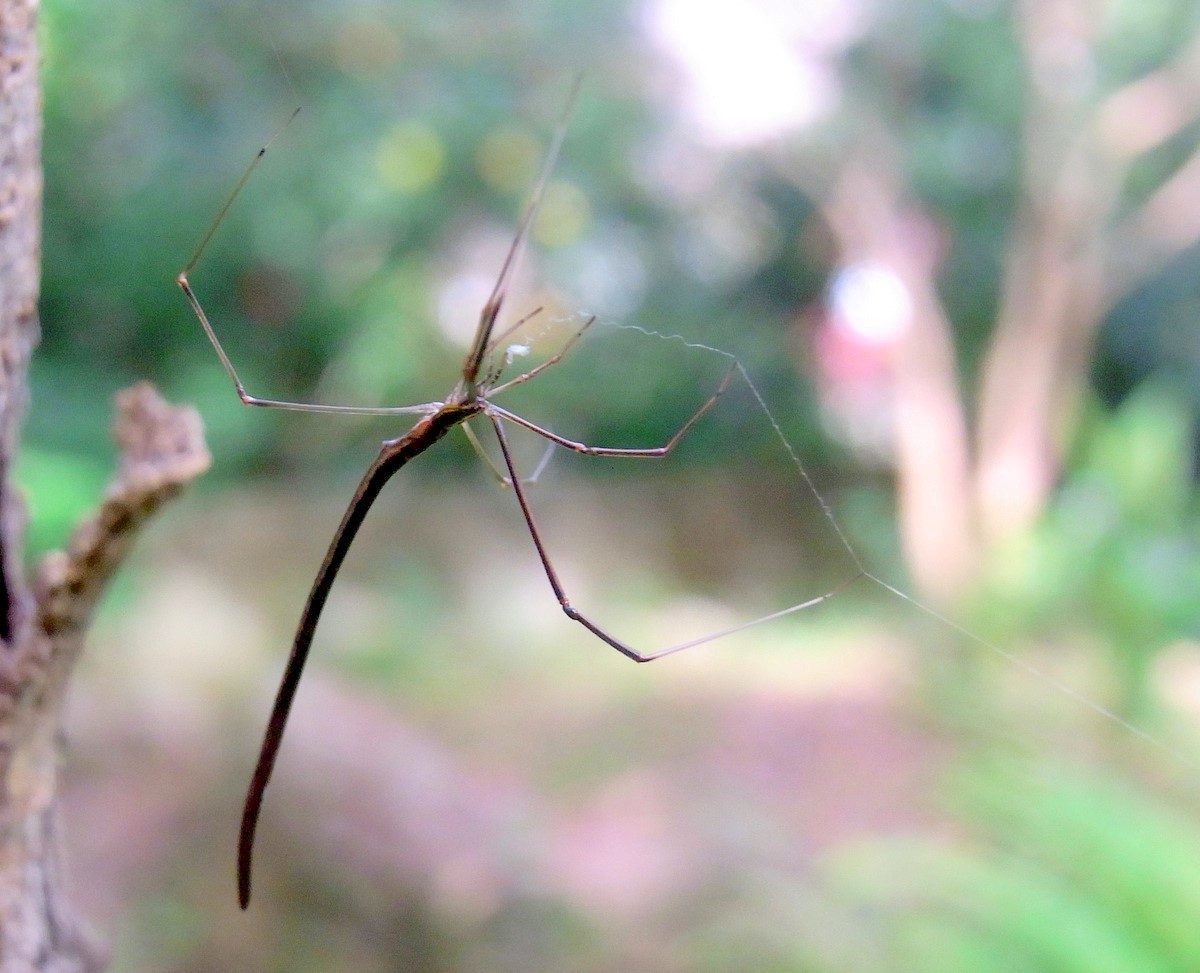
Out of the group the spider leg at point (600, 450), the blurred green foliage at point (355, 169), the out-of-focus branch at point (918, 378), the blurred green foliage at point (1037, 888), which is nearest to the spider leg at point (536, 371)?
the spider leg at point (600, 450)

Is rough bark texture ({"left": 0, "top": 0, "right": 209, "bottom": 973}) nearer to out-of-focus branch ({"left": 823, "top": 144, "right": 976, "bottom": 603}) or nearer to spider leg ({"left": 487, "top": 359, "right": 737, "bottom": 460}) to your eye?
spider leg ({"left": 487, "top": 359, "right": 737, "bottom": 460})

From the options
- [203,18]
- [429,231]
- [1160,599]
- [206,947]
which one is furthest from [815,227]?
[206,947]

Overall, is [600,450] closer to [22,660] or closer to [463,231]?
[22,660]

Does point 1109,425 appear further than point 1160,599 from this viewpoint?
Yes

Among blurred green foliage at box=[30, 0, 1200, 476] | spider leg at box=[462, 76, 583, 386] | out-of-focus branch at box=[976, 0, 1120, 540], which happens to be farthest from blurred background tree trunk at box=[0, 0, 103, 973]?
out-of-focus branch at box=[976, 0, 1120, 540]

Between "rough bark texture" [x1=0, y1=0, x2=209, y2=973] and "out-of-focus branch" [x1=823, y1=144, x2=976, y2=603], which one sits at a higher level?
"rough bark texture" [x1=0, y1=0, x2=209, y2=973]

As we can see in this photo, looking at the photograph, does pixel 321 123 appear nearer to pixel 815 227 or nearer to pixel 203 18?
pixel 203 18

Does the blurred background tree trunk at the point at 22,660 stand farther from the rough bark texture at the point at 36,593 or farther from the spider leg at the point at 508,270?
the spider leg at the point at 508,270


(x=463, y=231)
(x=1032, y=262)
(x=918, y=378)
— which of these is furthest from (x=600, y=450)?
(x=1032, y=262)
